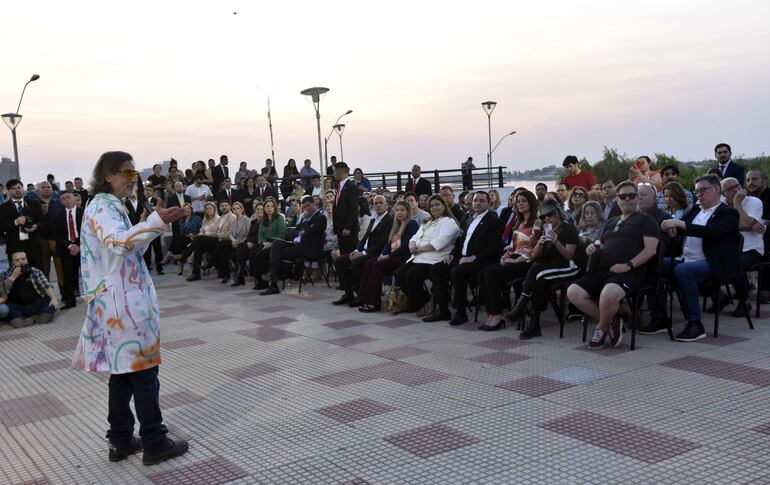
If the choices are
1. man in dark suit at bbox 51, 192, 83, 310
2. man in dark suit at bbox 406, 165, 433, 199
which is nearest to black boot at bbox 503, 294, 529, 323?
man in dark suit at bbox 51, 192, 83, 310

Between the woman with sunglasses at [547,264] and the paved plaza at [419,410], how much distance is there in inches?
12.8

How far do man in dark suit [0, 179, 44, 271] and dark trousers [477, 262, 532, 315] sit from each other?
270 inches

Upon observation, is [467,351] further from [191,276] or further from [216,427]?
[191,276]

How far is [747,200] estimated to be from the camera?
7.17 meters

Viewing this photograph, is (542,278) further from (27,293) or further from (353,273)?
(27,293)

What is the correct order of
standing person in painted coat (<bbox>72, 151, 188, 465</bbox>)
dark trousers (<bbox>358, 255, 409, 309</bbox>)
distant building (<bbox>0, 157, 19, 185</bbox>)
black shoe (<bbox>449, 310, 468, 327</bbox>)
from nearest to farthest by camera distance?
1. standing person in painted coat (<bbox>72, 151, 188, 465</bbox>)
2. black shoe (<bbox>449, 310, 468, 327</bbox>)
3. dark trousers (<bbox>358, 255, 409, 309</bbox>)
4. distant building (<bbox>0, 157, 19, 185</bbox>)

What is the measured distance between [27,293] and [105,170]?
20.0 feet

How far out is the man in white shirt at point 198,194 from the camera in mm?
16547

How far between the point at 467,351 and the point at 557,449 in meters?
2.47

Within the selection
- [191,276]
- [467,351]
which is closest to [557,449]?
[467,351]

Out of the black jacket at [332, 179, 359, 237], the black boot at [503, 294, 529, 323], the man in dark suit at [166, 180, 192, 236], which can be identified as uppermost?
the man in dark suit at [166, 180, 192, 236]

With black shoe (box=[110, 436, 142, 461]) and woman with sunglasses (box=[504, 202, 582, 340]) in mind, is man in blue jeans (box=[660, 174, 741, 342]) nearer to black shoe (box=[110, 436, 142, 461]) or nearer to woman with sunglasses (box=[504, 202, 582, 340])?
woman with sunglasses (box=[504, 202, 582, 340])

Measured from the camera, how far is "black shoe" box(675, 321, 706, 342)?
241 inches

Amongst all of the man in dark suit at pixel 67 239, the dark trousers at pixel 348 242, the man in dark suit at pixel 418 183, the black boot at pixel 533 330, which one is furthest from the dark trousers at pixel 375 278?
the man in dark suit at pixel 418 183
